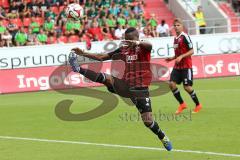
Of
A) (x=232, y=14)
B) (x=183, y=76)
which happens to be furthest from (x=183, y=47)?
(x=232, y=14)

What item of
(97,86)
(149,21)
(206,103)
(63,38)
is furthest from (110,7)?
(206,103)

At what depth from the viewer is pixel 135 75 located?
11797 mm

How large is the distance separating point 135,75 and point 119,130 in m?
3.13

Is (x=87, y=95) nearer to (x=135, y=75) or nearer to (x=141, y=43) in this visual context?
(x=135, y=75)

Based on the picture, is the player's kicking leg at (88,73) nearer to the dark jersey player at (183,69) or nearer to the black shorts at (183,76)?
the dark jersey player at (183,69)

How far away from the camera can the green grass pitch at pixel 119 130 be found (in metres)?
11.8

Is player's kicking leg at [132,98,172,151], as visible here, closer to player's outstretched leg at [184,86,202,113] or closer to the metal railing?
player's outstretched leg at [184,86,202,113]

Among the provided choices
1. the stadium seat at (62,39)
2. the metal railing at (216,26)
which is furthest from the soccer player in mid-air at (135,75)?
the metal railing at (216,26)

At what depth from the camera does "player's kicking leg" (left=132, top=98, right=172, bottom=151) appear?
11.4 m

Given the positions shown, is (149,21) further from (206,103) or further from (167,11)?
(206,103)

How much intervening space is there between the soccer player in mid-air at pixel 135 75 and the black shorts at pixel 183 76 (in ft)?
16.7

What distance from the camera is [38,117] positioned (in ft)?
58.1

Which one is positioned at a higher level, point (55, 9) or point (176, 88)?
point (55, 9)

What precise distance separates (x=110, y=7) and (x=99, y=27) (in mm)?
3157
